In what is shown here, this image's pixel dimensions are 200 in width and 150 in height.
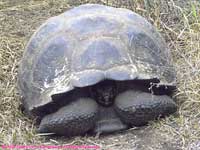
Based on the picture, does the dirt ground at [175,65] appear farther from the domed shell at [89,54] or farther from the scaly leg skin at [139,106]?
the domed shell at [89,54]

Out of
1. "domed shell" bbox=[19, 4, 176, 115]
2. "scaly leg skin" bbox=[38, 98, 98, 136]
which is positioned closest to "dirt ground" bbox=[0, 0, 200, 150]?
"scaly leg skin" bbox=[38, 98, 98, 136]

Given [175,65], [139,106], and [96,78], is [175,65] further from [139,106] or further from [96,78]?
[96,78]

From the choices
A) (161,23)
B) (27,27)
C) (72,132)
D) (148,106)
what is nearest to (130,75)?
(148,106)

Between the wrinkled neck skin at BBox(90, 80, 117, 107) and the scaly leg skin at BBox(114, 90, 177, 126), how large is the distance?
41mm

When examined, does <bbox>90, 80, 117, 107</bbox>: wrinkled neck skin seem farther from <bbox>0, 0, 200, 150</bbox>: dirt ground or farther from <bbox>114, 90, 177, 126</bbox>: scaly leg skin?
<bbox>0, 0, 200, 150</bbox>: dirt ground

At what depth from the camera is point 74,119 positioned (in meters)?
3.25

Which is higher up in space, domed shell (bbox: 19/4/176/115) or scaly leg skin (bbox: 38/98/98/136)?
domed shell (bbox: 19/4/176/115)

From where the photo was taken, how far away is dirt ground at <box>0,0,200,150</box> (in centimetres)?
325

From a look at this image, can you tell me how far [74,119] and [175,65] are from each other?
1.02 m

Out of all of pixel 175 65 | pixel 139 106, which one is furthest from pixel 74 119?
pixel 175 65

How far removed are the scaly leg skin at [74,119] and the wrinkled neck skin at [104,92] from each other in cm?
4

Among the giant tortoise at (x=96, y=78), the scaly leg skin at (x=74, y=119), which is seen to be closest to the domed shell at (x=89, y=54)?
the giant tortoise at (x=96, y=78)

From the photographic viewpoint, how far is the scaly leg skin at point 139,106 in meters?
3.28

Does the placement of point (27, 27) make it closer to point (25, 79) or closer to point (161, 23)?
point (161, 23)
